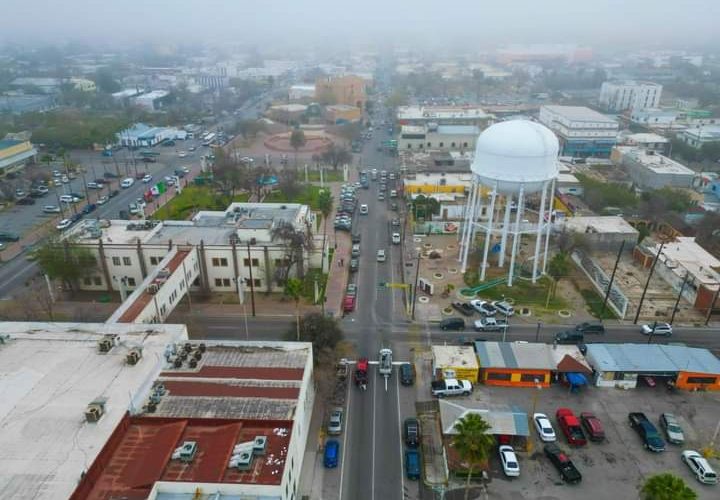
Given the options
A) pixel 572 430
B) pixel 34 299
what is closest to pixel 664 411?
pixel 572 430

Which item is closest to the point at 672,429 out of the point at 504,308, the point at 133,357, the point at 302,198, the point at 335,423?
the point at 504,308

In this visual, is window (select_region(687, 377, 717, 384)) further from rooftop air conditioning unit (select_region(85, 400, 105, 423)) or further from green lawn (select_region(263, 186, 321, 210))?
green lawn (select_region(263, 186, 321, 210))

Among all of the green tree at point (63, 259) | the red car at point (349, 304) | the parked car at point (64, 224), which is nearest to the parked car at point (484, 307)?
the red car at point (349, 304)

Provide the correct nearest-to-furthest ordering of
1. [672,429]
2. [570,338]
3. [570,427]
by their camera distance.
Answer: [570,427]
[672,429]
[570,338]

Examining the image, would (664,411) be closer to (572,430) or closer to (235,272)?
(572,430)

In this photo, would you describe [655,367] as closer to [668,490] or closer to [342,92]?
[668,490]

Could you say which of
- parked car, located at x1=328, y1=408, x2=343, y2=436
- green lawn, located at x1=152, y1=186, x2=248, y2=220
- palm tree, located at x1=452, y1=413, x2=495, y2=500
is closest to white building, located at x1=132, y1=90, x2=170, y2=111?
green lawn, located at x1=152, y1=186, x2=248, y2=220
